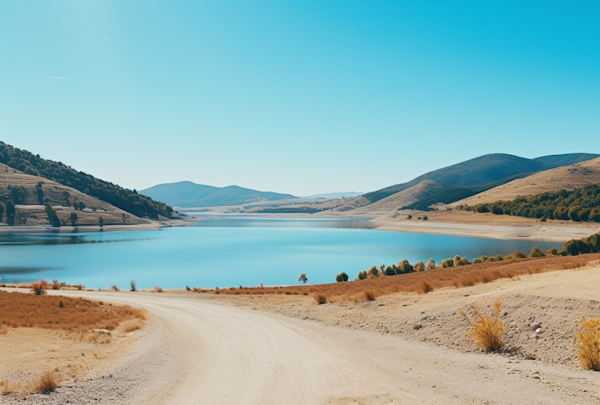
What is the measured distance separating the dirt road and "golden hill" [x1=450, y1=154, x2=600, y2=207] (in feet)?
450

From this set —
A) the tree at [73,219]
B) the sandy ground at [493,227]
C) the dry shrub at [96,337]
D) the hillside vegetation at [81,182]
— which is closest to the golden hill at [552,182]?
the sandy ground at [493,227]

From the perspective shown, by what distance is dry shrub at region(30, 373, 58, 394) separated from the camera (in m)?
6.83

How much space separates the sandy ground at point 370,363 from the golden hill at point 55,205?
12939 cm

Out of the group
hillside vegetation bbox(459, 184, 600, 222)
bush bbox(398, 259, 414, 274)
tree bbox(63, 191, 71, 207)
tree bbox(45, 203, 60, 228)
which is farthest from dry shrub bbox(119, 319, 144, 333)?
tree bbox(63, 191, 71, 207)

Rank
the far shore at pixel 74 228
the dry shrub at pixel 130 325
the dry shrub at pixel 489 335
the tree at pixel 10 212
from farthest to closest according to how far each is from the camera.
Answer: the tree at pixel 10 212 → the far shore at pixel 74 228 → the dry shrub at pixel 130 325 → the dry shrub at pixel 489 335

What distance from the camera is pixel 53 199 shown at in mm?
133375

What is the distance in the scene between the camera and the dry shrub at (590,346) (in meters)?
6.92

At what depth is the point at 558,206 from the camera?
8512 centimetres

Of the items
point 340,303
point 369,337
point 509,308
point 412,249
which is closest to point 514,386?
point 509,308

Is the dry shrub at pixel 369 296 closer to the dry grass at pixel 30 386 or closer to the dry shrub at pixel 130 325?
the dry shrub at pixel 130 325

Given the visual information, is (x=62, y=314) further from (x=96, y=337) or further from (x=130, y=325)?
(x=96, y=337)

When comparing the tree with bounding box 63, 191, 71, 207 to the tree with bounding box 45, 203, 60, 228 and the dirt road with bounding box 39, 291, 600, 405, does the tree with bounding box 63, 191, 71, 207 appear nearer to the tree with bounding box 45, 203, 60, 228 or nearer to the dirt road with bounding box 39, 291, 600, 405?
the tree with bounding box 45, 203, 60, 228

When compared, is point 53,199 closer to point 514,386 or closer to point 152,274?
point 152,274

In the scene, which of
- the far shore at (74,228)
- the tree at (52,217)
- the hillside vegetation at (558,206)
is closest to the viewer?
the hillside vegetation at (558,206)
